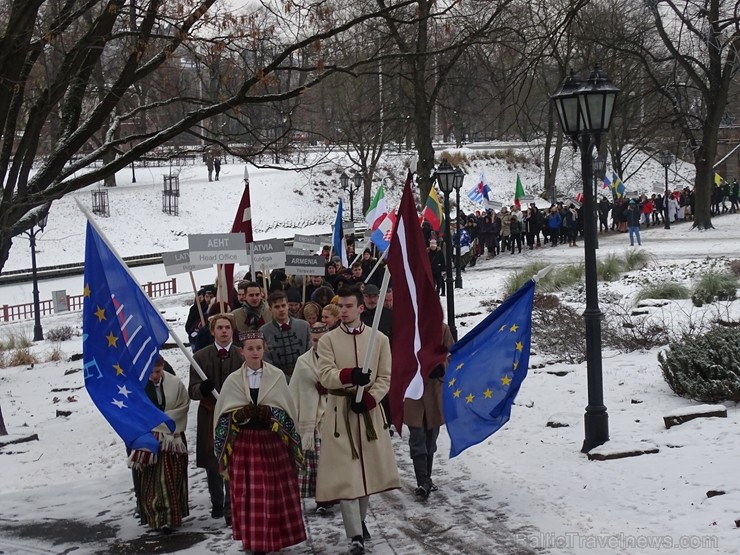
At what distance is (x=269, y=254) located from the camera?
14.2m

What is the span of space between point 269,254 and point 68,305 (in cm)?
1909

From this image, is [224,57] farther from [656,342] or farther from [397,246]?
[656,342]

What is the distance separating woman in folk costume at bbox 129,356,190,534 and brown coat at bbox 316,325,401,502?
1515 mm

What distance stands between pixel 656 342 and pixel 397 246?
7453 mm

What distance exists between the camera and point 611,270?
22422 millimetres

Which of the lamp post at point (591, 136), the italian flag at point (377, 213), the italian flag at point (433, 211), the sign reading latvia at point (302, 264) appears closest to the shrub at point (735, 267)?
the italian flag at point (433, 211)

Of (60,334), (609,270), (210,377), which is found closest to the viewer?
(210,377)

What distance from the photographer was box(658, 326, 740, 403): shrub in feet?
33.5

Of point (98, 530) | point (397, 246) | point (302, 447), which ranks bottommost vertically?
point (98, 530)

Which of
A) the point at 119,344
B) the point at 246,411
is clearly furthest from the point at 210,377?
the point at 246,411

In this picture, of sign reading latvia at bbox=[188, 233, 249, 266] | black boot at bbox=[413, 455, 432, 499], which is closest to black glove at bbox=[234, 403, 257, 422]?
black boot at bbox=[413, 455, 432, 499]

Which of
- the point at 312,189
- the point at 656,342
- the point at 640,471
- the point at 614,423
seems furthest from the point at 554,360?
the point at 312,189

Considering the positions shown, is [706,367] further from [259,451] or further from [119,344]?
[119,344]

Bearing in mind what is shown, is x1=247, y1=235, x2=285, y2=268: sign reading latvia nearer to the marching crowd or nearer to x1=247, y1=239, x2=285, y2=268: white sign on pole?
x1=247, y1=239, x2=285, y2=268: white sign on pole
